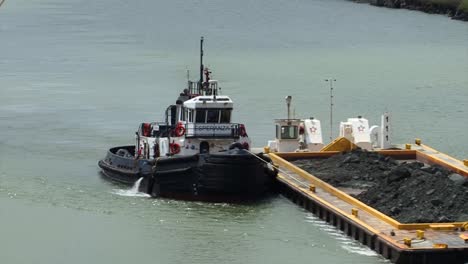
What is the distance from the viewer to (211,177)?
143ft

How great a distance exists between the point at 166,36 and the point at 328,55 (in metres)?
21.3

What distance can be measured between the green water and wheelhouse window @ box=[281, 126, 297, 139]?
16.2ft

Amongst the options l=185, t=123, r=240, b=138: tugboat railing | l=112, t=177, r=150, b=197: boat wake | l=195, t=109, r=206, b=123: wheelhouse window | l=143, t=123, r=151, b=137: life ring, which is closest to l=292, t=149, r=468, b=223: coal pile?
l=185, t=123, r=240, b=138: tugboat railing

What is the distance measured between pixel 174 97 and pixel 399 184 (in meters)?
31.6

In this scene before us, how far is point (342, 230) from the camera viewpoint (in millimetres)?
39875

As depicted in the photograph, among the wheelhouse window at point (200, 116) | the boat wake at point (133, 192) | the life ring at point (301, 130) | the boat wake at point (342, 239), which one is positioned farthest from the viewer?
the life ring at point (301, 130)

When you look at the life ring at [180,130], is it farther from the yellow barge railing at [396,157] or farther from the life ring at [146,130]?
the yellow barge railing at [396,157]

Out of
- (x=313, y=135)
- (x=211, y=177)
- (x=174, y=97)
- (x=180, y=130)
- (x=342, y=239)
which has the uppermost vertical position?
(x=180, y=130)

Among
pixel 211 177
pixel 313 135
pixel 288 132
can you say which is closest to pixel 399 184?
pixel 211 177

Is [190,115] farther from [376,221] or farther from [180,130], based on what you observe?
[376,221]

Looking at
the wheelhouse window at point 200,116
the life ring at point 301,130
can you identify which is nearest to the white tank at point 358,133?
the life ring at point 301,130

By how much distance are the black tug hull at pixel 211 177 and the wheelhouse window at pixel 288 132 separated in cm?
478

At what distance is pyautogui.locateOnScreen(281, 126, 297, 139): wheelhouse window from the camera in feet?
163

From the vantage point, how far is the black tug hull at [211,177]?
43406mm
